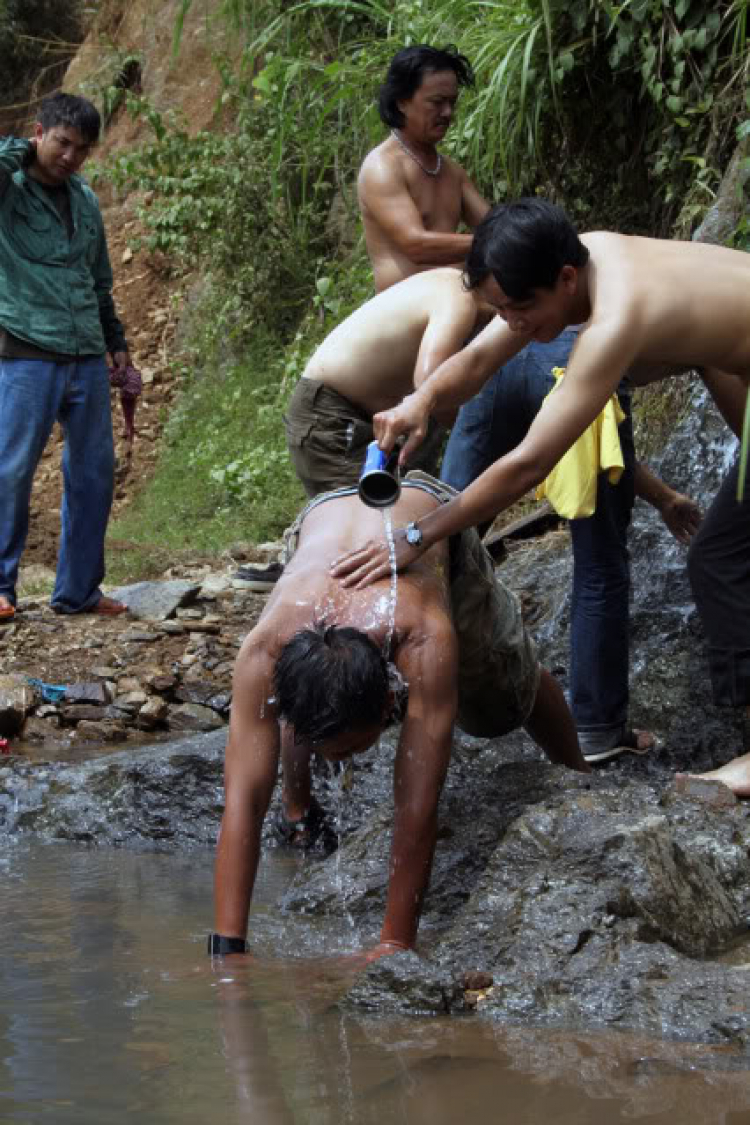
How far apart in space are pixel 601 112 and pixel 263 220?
3898mm

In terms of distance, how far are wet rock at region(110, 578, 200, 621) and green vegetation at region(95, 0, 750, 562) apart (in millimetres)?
1700

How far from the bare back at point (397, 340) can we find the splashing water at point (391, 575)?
0.66 m

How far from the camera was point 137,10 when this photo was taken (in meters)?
13.5

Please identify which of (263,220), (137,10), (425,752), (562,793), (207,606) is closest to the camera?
(425,752)

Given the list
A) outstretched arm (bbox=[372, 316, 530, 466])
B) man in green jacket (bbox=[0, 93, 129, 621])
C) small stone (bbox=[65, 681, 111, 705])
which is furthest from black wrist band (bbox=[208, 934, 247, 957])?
man in green jacket (bbox=[0, 93, 129, 621])

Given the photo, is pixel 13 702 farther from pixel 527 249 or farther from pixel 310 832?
pixel 527 249

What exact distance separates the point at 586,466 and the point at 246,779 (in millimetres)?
1343

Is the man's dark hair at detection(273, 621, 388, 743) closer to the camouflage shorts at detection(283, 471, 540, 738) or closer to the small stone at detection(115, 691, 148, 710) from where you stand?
the camouflage shorts at detection(283, 471, 540, 738)

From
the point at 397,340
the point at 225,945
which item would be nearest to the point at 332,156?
the point at 397,340

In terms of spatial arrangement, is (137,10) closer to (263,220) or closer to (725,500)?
(263,220)

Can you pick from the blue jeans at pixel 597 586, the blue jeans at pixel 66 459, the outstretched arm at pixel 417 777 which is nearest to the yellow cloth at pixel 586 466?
the blue jeans at pixel 597 586

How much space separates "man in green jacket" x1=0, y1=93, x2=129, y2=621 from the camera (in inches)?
237

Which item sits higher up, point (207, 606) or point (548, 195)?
point (548, 195)

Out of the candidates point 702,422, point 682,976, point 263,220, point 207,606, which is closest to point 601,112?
point 702,422
